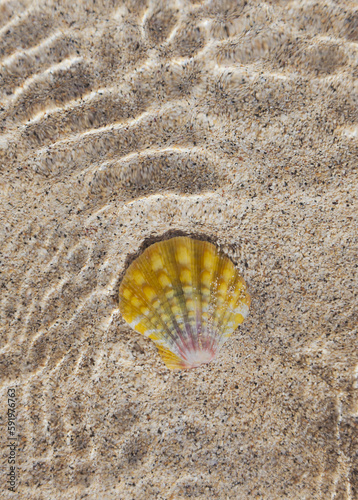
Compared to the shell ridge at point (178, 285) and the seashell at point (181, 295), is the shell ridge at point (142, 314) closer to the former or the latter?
the seashell at point (181, 295)

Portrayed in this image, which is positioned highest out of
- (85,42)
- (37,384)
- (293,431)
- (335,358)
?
(85,42)

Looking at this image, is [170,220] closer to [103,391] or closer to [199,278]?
[199,278]

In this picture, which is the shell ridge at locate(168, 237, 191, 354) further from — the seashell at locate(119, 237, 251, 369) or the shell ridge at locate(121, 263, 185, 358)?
the shell ridge at locate(121, 263, 185, 358)

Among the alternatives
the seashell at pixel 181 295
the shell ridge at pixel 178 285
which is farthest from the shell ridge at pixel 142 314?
the shell ridge at pixel 178 285

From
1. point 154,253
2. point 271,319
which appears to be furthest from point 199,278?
point 271,319

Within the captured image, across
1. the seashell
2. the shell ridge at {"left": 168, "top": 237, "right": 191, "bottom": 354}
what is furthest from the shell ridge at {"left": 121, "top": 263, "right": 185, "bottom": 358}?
the shell ridge at {"left": 168, "top": 237, "right": 191, "bottom": 354}

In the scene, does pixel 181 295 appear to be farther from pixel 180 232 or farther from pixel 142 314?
pixel 180 232
